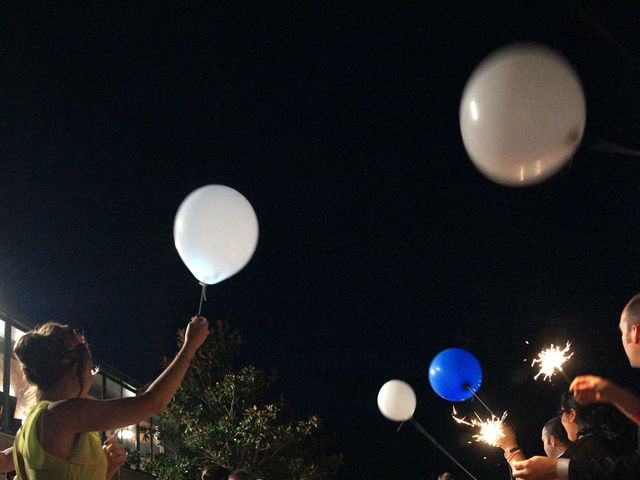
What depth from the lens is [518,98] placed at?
423 cm

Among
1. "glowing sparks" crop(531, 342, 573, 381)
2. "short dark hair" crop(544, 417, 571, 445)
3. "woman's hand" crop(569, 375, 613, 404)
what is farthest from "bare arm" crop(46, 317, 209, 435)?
"short dark hair" crop(544, 417, 571, 445)

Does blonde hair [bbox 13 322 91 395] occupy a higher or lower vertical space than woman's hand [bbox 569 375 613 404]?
lower

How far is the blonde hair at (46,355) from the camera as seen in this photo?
2.82 meters

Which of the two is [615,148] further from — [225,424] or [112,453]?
[225,424]

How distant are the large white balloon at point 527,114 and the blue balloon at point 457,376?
14.4 feet

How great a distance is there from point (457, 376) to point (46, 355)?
6.20 metres

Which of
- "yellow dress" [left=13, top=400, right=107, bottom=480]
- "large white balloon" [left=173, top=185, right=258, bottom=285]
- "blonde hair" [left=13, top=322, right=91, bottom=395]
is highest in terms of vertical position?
"large white balloon" [left=173, top=185, right=258, bottom=285]

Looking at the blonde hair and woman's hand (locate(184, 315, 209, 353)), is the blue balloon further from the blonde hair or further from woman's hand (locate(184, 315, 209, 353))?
the blonde hair

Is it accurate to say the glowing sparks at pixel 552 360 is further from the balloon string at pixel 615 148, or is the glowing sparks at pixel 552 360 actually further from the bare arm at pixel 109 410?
the bare arm at pixel 109 410

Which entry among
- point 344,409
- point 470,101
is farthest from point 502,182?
point 344,409

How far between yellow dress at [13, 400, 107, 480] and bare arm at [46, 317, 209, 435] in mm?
84

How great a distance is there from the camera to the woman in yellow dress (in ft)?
8.53

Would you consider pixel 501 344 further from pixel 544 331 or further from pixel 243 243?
pixel 243 243

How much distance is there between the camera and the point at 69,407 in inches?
103
